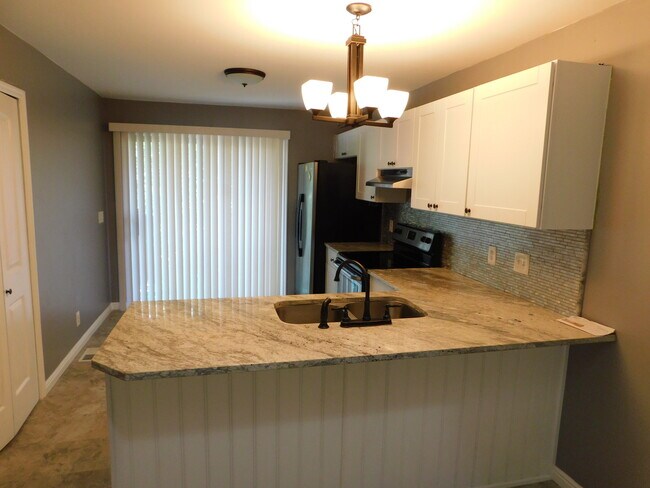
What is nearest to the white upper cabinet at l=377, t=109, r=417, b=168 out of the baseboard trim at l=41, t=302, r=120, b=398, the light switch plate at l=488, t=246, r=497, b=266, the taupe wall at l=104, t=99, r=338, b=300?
the light switch plate at l=488, t=246, r=497, b=266

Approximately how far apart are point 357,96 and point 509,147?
81 centimetres

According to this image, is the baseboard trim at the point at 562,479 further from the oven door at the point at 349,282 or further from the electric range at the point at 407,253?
the oven door at the point at 349,282

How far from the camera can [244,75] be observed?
311cm

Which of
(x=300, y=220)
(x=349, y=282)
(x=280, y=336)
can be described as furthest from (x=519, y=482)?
(x=300, y=220)

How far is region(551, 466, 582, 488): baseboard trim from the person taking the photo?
2149 millimetres

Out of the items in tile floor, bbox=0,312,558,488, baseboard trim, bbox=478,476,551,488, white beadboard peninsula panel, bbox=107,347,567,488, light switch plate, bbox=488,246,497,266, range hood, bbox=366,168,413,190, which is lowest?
tile floor, bbox=0,312,558,488

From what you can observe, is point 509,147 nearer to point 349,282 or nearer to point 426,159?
point 426,159

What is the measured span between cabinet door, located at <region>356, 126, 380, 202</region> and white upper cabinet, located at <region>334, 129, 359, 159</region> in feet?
0.37

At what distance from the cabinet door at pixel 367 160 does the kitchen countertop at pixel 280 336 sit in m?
1.59

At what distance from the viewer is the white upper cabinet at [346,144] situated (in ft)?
13.6

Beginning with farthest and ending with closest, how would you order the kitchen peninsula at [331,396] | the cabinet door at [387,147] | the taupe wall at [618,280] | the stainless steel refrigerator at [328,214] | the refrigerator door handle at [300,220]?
the refrigerator door handle at [300,220]
the stainless steel refrigerator at [328,214]
the cabinet door at [387,147]
the taupe wall at [618,280]
the kitchen peninsula at [331,396]

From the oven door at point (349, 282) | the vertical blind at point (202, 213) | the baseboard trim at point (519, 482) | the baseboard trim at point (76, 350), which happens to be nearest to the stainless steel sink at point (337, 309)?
the oven door at point (349, 282)

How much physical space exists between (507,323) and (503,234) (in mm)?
773

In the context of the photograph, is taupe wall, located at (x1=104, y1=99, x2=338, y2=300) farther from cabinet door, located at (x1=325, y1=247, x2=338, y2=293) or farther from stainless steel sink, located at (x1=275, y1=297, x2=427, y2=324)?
stainless steel sink, located at (x1=275, y1=297, x2=427, y2=324)
